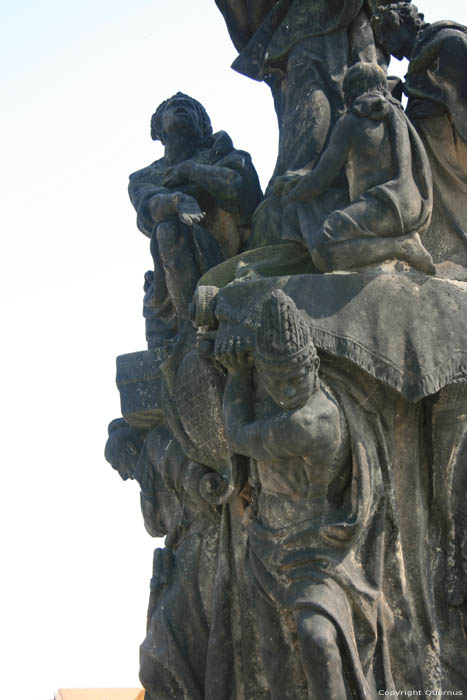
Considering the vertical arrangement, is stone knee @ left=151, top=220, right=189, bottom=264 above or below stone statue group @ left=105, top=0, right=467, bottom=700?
above

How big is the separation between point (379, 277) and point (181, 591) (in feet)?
7.30

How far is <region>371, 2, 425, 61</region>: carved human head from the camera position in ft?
Result: 24.1

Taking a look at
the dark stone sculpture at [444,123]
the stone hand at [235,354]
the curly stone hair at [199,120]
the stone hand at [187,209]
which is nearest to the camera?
the stone hand at [235,354]

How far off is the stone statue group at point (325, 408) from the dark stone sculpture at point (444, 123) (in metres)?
0.01

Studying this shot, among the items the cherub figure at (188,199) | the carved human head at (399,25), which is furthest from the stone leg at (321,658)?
the carved human head at (399,25)

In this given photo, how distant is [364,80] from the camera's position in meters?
6.51

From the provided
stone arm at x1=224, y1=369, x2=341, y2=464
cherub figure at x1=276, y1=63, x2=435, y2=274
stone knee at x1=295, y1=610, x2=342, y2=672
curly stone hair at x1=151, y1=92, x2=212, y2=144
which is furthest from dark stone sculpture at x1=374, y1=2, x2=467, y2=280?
stone knee at x1=295, y1=610, x2=342, y2=672

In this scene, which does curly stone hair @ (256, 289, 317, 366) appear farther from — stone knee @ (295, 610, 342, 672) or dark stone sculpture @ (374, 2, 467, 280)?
dark stone sculpture @ (374, 2, 467, 280)

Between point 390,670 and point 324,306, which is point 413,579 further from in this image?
point 324,306

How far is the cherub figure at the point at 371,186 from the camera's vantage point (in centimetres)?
617

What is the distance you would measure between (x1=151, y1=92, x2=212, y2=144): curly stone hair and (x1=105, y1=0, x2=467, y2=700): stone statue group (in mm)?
782

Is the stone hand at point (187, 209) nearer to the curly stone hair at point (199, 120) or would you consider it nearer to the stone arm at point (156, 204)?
the stone arm at point (156, 204)

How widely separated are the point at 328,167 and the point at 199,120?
1635mm

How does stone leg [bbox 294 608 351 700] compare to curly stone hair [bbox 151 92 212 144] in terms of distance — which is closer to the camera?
stone leg [bbox 294 608 351 700]
